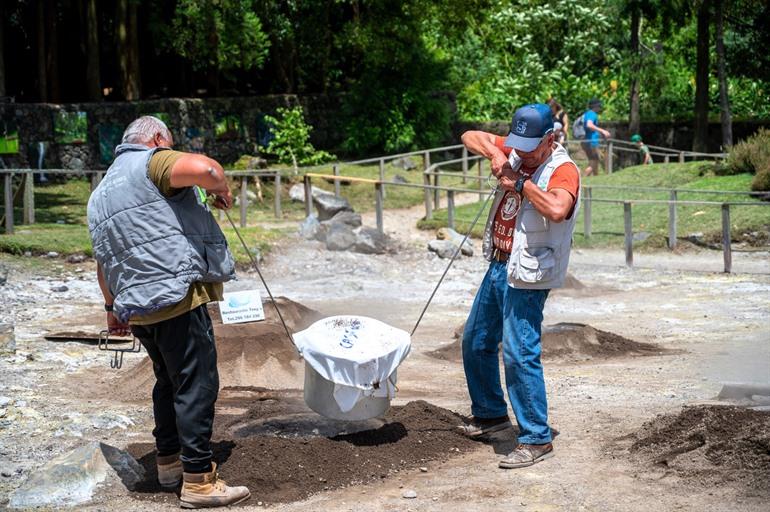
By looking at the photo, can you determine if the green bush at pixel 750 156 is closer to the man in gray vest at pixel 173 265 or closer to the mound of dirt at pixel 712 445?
the mound of dirt at pixel 712 445

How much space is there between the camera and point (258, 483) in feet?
18.2

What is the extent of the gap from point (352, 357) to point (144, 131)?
1551mm

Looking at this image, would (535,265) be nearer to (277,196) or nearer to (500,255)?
(500,255)

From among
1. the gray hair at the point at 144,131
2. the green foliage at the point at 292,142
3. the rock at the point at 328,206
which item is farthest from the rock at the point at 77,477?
the green foliage at the point at 292,142

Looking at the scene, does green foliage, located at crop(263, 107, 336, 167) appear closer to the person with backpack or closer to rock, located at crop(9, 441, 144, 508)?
the person with backpack

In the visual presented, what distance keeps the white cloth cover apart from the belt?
65 centimetres

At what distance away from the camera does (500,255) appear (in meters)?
5.93

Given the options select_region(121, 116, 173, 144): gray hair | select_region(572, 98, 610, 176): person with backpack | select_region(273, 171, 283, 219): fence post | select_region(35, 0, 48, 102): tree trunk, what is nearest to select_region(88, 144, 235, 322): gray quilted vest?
select_region(121, 116, 173, 144): gray hair

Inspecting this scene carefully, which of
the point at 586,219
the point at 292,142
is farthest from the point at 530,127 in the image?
the point at 292,142

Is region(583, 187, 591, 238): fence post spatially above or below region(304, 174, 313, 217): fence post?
below

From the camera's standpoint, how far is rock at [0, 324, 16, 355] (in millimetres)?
8457

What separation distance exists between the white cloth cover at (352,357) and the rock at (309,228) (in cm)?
985

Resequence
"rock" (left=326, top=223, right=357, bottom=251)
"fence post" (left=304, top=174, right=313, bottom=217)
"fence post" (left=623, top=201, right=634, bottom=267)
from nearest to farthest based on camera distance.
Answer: "fence post" (left=623, top=201, right=634, bottom=267), "rock" (left=326, top=223, right=357, bottom=251), "fence post" (left=304, top=174, right=313, bottom=217)

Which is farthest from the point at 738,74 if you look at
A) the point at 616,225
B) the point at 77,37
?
the point at 77,37
